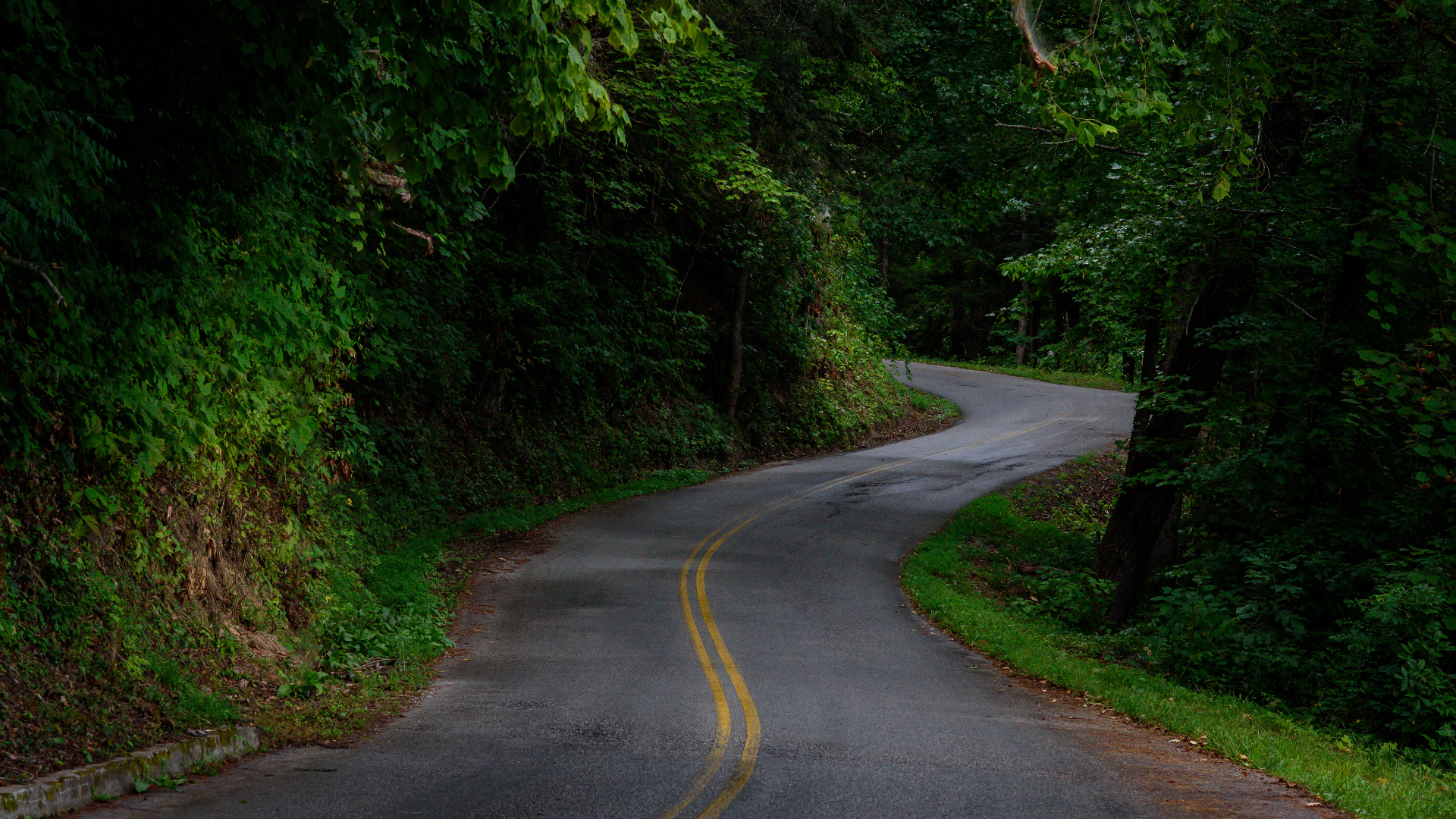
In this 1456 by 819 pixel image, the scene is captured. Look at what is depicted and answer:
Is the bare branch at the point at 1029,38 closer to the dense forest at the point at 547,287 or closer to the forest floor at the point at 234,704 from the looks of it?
the dense forest at the point at 547,287

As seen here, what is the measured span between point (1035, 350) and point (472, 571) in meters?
46.3

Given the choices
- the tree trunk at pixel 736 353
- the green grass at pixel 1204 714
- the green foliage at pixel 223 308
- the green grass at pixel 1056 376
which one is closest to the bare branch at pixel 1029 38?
the green foliage at pixel 223 308

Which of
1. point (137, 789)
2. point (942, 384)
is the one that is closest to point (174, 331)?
point (137, 789)

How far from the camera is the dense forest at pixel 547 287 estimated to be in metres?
7.14

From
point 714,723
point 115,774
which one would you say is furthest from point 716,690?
point 115,774

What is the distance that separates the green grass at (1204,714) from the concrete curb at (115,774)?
7.38 metres

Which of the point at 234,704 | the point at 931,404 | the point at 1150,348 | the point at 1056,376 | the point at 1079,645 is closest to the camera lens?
the point at 234,704

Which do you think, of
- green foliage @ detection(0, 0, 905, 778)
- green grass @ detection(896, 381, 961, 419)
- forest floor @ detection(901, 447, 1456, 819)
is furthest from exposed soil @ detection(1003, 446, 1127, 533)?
green foliage @ detection(0, 0, 905, 778)

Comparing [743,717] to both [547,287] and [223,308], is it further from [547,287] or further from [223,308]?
[547,287]

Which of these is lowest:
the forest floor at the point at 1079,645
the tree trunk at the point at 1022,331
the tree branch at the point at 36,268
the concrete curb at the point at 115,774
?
the forest floor at the point at 1079,645

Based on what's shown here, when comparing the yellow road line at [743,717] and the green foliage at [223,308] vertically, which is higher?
the green foliage at [223,308]

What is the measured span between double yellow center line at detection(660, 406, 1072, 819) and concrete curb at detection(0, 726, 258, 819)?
10.7 feet

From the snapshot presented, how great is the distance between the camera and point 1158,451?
1473 cm

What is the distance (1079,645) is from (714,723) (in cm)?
638
